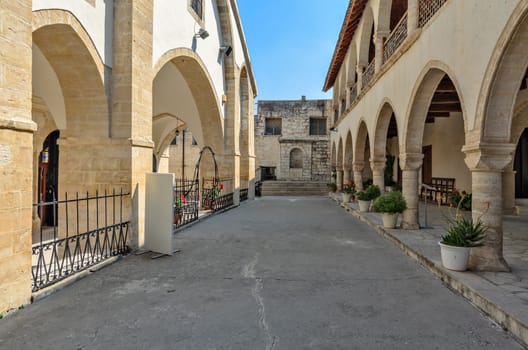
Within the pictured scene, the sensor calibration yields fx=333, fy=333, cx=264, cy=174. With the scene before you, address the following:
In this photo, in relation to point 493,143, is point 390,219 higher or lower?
lower

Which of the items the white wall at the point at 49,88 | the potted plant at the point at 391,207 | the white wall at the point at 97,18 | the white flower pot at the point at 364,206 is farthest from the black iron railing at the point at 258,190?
the white wall at the point at 97,18

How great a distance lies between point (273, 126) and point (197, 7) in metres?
17.7

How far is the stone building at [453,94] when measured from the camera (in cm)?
395

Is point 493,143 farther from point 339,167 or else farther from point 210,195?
point 339,167

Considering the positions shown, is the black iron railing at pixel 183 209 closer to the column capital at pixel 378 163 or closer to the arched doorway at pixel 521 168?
the column capital at pixel 378 163

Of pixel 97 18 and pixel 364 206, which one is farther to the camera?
pixel 364 206

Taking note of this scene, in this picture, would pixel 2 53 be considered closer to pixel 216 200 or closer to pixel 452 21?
pixel 452 21

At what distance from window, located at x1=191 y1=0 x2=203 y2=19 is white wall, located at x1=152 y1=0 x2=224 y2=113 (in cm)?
35

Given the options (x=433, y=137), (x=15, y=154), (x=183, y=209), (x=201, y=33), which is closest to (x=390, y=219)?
(x=183, y=209)

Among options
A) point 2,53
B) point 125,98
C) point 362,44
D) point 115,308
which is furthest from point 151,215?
point 362,44

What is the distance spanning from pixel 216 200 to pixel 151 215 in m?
5.42

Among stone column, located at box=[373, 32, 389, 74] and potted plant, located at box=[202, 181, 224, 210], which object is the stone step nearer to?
stone column, located at box=[373, 32, 389, 74]

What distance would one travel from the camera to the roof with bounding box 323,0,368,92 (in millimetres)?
10992

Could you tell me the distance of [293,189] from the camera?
21.2 metres
